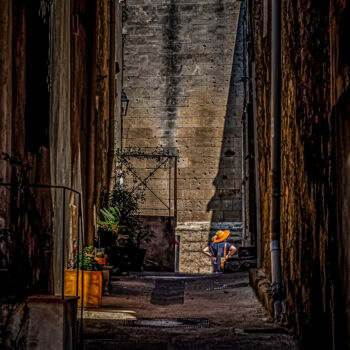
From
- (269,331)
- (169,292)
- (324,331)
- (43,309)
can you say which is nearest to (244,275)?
(169,292)

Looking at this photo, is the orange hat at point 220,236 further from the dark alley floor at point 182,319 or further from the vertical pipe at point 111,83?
the dark alley floor at point 182,319

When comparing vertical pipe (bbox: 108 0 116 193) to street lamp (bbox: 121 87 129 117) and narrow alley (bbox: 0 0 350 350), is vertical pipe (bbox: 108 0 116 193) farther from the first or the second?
street lamp (bbox: 121 87 129 117)

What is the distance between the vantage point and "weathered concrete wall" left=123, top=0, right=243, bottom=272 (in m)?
18.9

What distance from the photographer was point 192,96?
62.8 feet

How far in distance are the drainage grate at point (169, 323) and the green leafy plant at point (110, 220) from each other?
481 cm

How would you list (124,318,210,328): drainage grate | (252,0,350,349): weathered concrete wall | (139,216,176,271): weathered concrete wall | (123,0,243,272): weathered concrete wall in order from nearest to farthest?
(252,0,350,349): weathered concrete wall
(124,318,210,328): drainage grate
(139,216,176,271): weathered concrete wall
(123,0,243,272): weathered concrete wall

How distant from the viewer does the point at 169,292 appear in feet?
31.8

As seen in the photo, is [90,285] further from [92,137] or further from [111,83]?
[111,83]

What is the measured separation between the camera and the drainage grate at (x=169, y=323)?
6.30m

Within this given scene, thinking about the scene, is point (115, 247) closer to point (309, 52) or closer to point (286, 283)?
point (286, 283)

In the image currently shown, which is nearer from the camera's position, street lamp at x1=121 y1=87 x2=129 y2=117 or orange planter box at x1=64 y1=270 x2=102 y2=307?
orange planter box at x1=64 y1=270 x2=102 y2=307

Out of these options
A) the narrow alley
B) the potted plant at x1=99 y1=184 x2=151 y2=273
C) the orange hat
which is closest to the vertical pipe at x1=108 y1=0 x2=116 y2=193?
the narrow alley

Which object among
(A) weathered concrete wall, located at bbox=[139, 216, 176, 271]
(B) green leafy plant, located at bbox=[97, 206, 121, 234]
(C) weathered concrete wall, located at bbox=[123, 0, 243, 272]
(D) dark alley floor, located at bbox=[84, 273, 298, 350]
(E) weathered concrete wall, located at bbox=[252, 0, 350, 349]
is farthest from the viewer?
(C) weathered concrete wall, located at bbox=[123, 0, 243, 272]

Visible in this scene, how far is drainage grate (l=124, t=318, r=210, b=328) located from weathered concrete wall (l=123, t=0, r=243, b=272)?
11.9 meters
